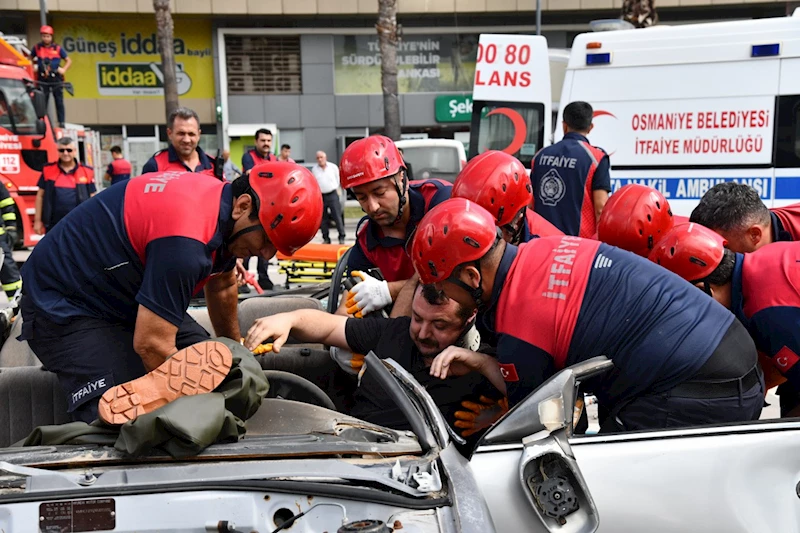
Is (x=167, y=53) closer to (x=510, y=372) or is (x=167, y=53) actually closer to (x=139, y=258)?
(x=139, y=258)

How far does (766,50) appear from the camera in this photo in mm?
7301

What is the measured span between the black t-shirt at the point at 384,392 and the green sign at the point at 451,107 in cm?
2245

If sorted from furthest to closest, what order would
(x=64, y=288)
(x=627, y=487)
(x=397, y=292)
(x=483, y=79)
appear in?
(x=483, y=79), (x=397, y=292), (x=64, y=288), (x=627, y=487)

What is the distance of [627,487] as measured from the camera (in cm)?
230

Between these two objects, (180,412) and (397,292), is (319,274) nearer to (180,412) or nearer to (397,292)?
(397,292)

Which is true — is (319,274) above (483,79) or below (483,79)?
below

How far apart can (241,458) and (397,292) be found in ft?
6.00

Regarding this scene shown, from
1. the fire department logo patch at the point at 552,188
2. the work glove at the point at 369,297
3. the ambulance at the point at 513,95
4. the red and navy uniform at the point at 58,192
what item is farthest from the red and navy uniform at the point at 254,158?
the work glove at the point at 369,297

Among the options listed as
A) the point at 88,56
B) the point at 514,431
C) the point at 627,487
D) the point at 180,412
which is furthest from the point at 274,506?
the point at 88,56

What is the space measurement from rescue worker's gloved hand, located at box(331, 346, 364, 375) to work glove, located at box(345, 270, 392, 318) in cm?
22

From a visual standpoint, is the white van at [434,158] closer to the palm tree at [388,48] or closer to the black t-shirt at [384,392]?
the palm tree at [388,48]

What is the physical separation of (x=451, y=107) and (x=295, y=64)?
5.18m

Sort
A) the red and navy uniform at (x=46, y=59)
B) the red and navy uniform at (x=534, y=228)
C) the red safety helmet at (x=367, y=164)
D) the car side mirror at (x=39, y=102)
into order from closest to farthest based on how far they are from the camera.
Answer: the red safety helmet at (x=367, y=164) < the red and navy uniform at (x=534, y=228) < the car side mirror at (x=39, y=102) < the red and navy uniform at (x=46, y=59)

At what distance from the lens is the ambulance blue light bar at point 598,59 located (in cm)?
795
